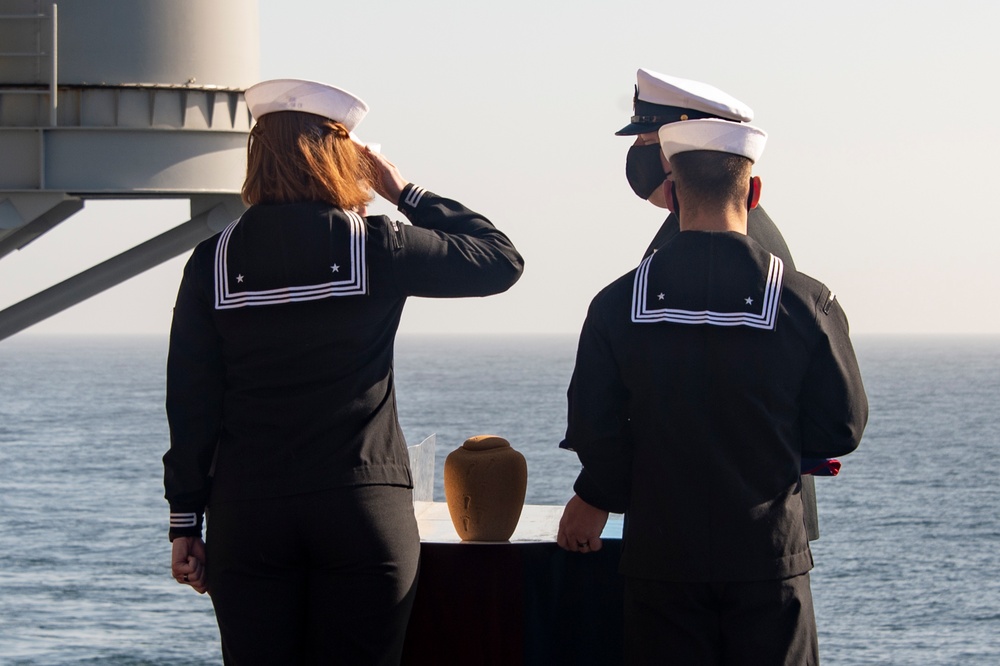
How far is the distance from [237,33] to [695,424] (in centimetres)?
437

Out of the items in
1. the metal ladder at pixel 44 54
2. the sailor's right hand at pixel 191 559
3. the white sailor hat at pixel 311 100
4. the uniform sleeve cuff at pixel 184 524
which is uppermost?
the metal ladder at pixel 44 54

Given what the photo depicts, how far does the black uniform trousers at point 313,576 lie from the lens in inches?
111

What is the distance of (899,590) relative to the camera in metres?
55.8

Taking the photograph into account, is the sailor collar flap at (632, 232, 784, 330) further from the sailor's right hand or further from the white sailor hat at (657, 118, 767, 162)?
the sailor's right hand

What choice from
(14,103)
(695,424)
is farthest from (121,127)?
(695,424)

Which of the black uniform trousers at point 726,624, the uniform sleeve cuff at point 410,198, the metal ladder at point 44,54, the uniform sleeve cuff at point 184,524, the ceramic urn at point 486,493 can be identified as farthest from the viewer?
the metal ladder at point 44,54

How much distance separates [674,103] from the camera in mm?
3375

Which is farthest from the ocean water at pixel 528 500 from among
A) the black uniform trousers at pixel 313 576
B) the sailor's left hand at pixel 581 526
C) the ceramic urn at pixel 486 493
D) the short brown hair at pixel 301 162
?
the short brown hair at pixel 301 162

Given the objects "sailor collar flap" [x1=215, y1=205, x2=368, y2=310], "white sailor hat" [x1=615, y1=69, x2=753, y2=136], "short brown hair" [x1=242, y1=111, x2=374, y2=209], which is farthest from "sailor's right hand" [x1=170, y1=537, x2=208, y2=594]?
"white sailor hat" [x1=615, y1=69, x2=753, y2=136]

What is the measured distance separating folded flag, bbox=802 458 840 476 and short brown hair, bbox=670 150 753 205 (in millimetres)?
597

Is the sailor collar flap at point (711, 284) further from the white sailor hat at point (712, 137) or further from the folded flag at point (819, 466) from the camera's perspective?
the folded flag at point (819, 466)

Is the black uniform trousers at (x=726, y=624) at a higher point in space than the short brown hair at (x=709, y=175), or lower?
lower

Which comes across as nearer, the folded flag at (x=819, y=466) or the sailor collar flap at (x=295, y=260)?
the sailor collar flap at (x=295, y=260)

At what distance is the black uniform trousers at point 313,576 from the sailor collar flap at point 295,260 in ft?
1.37
